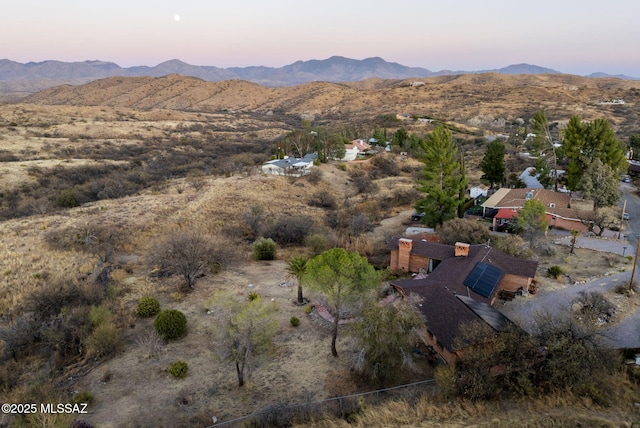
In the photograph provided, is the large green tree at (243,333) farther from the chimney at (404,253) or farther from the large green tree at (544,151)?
the large green tree at (544,151)

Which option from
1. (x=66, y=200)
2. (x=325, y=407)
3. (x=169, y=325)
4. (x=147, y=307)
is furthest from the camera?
(x=66, y=200)

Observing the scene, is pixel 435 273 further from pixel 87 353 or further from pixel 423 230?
pixel 87 353

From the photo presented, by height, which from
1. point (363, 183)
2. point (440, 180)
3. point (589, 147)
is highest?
point (589, 147)

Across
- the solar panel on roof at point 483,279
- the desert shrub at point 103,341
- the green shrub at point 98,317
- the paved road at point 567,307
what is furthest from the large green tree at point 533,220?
the green shrub at point 98,317

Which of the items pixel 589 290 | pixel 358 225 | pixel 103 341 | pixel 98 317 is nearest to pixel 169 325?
pixel 103 341

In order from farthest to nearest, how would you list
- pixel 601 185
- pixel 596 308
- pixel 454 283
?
pixel 601 185
pixel 454 283
pixel 596 308

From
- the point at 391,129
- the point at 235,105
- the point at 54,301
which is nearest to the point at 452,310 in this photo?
the point at 54,301

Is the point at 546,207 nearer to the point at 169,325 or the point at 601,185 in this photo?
the point at 601,185

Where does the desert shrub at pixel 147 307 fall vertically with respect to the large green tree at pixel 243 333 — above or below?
below
